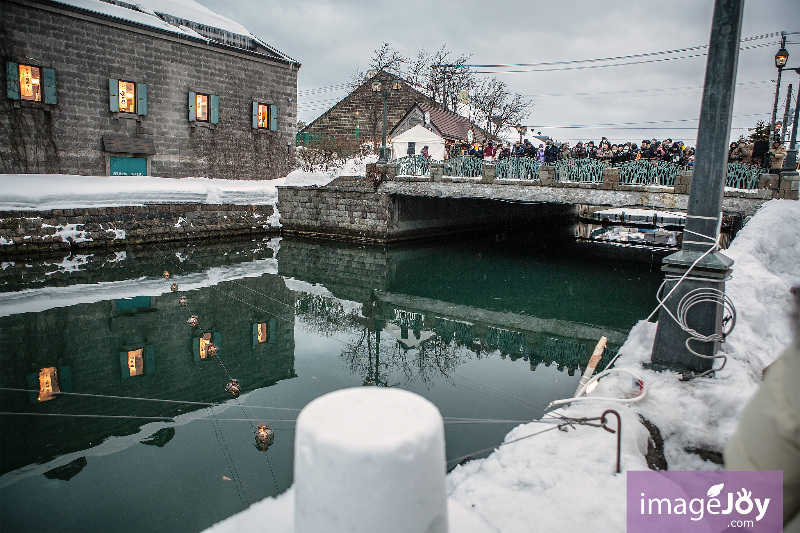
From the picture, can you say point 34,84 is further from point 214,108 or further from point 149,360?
point 149,360

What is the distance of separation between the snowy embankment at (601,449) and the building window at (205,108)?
24147 millimetres

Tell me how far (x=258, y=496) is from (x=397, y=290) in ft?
35.7

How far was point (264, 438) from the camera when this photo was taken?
20.5ft

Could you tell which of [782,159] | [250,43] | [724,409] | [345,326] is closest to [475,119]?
[250,43]

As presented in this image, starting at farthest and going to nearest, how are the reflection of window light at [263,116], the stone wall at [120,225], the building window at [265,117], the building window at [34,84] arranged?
the reflection of window light at [263,116] → the building window at [265,117] → the building window at [34,84] → the stone wall at [120,225]

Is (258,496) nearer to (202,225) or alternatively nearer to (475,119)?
(202,225)

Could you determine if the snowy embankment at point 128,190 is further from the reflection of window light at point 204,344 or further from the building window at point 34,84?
the reflection of window light at point 204,344

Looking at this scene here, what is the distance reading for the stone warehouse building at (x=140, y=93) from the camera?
65.8ft

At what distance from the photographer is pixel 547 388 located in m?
8.29

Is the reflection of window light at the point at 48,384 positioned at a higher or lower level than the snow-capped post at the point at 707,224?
lower

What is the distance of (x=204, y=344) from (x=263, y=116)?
20.7m

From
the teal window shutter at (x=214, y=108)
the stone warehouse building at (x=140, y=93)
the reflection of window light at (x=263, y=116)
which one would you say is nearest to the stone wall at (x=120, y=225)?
the stone warehouse building at (x=140, y=93)

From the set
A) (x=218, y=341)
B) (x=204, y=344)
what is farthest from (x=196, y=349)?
(x=218, y=341)

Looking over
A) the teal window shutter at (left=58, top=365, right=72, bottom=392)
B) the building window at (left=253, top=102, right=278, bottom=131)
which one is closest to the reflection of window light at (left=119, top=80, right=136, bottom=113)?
the building window at (left=253, top=102, right=278, bottom=131)
